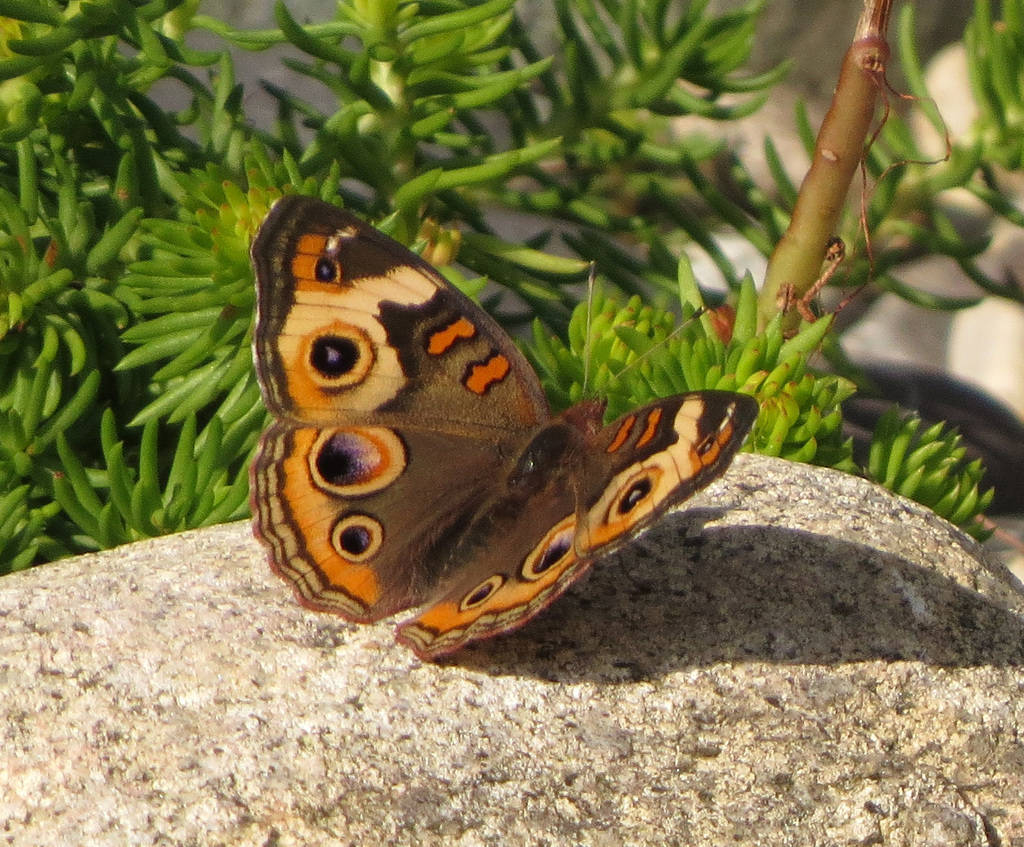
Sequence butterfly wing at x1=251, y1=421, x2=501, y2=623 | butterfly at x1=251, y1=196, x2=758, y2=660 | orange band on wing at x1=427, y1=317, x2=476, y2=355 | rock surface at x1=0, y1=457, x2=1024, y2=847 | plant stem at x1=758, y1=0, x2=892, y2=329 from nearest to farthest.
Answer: rock surface at x1=0, y1=457, x2=1024, y2=847, butterfly at x1=251, y1=196, x2=758, y2=660, butterfly wing at x1=251, y1=421, x2=501, y2=623, orange band on wing at x1=427, y1=317, x2=476, y2=355, plant stem at x1=758, y1=0, x2=892, y2=329

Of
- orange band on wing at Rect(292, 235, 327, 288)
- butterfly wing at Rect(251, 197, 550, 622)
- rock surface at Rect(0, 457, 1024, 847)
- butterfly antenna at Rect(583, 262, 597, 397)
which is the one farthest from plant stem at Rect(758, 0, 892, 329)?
orange band on wing at Rect(292, 235, 327, 288)

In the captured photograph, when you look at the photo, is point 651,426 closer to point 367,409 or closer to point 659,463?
point 659,463

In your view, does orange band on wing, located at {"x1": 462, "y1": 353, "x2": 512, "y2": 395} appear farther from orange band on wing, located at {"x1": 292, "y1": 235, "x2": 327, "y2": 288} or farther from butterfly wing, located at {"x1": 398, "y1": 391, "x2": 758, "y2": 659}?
orange band on wing, located at {"x1": 292, "y1": 235, "x2": 327, "y2": 288}

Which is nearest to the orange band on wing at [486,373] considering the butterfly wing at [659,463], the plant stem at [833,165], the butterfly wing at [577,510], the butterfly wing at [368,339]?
the butterfly wing at [368,339]

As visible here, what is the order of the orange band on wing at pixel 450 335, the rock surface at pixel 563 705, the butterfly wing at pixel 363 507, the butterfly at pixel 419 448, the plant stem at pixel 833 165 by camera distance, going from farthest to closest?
the plant stem at pixel 833 165
the orange band on wing at pixel 450 335
the butterfly wing at pixel 363 507
the butterfly at pixel 419 448
the rock surface at pixel 563 705

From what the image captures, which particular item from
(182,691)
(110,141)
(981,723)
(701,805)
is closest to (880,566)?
(981,723)

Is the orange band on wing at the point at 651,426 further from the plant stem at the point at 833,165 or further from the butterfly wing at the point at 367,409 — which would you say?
the plant stem at the point at 833,165

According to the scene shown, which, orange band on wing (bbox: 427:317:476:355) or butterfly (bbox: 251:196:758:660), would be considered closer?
butterfly (bbox: 251:196:758:660)
